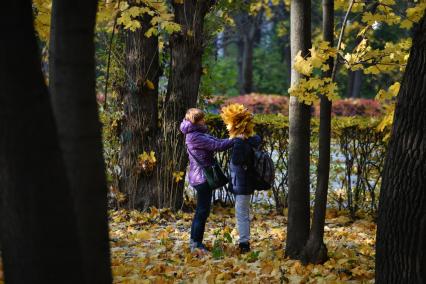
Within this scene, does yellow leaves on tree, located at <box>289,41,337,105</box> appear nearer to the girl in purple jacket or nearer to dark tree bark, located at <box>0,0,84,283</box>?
the girl in purple jacket

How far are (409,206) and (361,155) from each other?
4.15 meters

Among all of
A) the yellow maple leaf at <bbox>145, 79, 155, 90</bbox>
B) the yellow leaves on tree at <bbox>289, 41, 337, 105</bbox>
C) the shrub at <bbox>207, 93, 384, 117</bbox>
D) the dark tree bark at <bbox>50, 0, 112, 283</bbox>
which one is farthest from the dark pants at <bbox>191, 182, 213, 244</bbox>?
the shrub at <bbox>207, 93, 384, 117</bbox>

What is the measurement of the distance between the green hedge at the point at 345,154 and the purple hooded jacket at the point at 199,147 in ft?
7.23

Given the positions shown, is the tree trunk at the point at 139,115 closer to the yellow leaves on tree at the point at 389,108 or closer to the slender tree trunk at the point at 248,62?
the yellow leaves on tree at the point at 389,108

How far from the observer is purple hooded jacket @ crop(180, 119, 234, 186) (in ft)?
19.6

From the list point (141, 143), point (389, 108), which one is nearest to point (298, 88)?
point (389, 108)

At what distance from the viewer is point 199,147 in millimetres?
6000

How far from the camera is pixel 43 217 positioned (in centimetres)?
258

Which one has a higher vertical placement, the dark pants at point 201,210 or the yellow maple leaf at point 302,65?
the yellow maple leaf at point 302,65

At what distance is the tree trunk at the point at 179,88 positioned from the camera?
7.94 metres

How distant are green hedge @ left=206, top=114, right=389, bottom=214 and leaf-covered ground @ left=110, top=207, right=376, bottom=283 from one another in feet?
0.87

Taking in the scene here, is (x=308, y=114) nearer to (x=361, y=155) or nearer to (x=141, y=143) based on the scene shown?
(x=361, y=155)

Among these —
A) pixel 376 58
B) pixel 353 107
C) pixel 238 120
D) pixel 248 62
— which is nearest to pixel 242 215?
pixel 238 120

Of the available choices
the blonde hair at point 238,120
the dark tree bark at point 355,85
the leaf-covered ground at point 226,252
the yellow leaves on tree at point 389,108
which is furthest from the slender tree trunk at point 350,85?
the yellow leaves on tree at point 389,108
